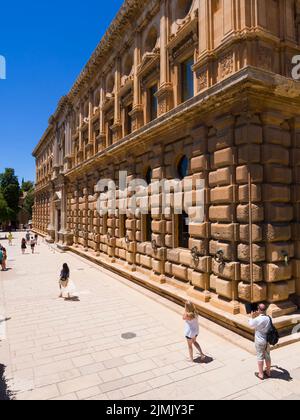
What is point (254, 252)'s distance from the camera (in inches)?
332

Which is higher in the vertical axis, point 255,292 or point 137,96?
point 137,96

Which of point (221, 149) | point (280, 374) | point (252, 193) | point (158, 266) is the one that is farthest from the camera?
point (158, 266)

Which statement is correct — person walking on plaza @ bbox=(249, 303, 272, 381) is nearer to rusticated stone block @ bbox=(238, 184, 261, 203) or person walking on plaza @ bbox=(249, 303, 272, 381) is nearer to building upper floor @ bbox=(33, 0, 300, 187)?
rusticated stone block @ bbox=(238, 184, 261, 203)

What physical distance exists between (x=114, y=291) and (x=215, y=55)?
10369 mm

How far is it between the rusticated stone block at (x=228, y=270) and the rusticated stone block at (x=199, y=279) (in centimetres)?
55

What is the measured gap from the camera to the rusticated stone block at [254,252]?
842cm

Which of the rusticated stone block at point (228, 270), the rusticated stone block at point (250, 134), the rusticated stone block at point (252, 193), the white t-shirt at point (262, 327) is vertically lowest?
the white t-shirt at point (262, 327)

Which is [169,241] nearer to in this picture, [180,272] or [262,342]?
[180,272]

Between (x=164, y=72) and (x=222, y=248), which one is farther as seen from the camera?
(x=164, y=72)

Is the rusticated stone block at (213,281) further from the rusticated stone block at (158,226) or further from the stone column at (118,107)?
the stone column at (118,107)

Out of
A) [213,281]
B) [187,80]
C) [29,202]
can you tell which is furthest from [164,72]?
[29,202]

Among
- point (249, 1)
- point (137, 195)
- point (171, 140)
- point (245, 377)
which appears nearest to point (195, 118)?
point (171, 140)

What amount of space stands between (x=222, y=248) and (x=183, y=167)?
4075mm

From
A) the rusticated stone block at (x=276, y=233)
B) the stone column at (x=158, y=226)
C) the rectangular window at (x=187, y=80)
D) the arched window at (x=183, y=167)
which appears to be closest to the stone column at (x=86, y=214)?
the stone column at (x=158, y=226)
